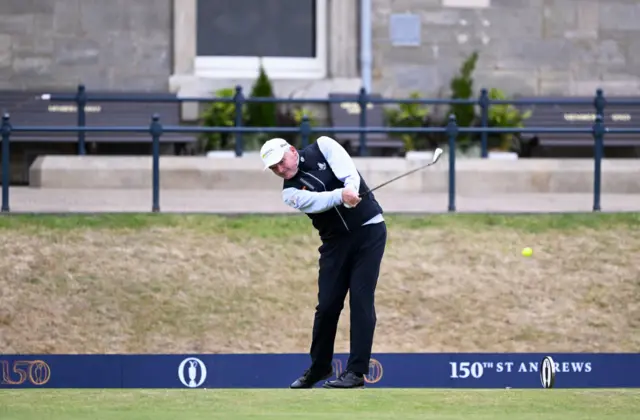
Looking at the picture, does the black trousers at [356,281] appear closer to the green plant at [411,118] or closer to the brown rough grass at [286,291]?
the brown rough grass at [286,291]

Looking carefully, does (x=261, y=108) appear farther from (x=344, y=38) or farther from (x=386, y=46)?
(x=386, y=46)

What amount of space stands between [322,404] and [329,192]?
121cm

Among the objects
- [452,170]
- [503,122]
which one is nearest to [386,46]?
[503,122]

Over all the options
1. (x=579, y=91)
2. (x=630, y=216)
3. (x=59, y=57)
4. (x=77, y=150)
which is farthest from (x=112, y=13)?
(x=630, y=216)

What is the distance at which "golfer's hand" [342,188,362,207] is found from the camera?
27.3ft

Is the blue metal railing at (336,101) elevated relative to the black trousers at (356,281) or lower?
elevated

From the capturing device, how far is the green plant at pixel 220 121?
1808 cm

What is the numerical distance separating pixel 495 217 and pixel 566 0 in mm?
6752

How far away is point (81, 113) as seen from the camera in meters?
17.4

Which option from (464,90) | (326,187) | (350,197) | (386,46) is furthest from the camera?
(386,46)

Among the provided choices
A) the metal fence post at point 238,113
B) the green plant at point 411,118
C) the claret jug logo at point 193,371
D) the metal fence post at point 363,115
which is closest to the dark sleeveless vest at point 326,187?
the claret jug logo at point 193,371

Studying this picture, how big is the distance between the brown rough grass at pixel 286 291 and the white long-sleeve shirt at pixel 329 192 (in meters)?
3.32

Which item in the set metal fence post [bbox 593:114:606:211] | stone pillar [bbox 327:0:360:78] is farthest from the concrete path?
stone pillar [bbox 327:0:360:78]

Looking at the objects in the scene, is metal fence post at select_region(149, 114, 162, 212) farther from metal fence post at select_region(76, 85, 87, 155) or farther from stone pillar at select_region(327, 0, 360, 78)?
stone pillar at select_region(327, 0, 360, 78)
